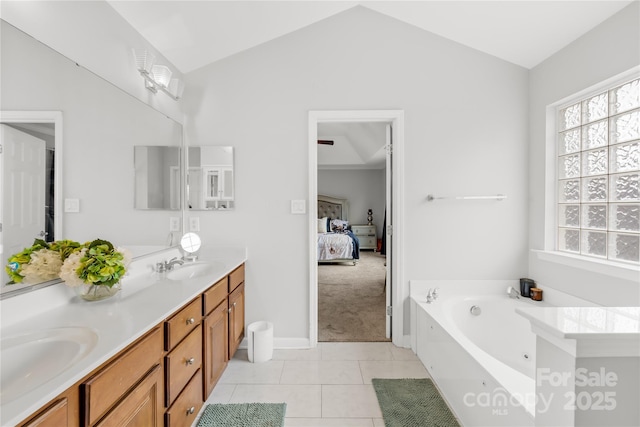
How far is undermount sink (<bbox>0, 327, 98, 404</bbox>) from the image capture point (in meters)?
0.79

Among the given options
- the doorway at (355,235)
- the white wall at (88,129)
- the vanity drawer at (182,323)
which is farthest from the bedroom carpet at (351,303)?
the white wall at (88,129)

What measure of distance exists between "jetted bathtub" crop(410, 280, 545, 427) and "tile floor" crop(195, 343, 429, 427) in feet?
1.01

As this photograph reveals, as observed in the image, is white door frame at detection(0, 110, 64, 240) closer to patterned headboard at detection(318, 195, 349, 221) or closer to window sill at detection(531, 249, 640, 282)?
window sill at detection(531, 249, 640, 282)

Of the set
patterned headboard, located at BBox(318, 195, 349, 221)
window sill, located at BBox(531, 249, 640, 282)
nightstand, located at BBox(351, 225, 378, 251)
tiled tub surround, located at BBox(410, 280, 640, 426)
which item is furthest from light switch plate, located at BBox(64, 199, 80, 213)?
nightstand, located at BBox(351, 225, 378, 251)

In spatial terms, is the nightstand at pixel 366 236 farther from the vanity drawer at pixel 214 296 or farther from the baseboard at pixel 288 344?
the vanity drawer at pixel 214 296

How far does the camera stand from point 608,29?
1.77 metres

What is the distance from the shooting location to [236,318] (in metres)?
2.21

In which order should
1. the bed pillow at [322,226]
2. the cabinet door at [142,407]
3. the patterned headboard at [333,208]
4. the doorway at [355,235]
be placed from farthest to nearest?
1. the patterned headboard at [333,208]
2. the bed pillow at [322,226]
3. the doorway at [355,235]
4. the cabinet door at [142,407]

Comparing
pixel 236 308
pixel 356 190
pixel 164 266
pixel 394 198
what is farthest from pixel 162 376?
pixel 356 190

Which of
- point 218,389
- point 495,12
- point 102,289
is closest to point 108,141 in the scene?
point 102,289

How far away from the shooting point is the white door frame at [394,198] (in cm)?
243

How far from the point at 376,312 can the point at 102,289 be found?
8.87 feet

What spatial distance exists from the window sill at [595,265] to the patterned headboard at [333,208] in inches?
223

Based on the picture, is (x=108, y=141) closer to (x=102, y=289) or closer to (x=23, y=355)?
(x=102, y=289)
